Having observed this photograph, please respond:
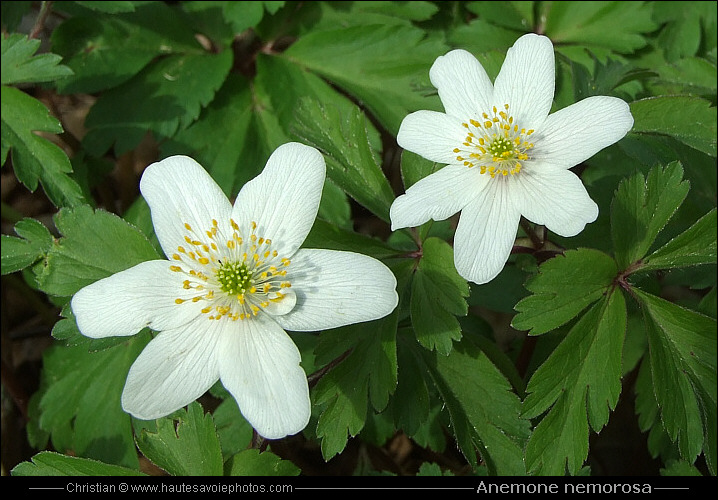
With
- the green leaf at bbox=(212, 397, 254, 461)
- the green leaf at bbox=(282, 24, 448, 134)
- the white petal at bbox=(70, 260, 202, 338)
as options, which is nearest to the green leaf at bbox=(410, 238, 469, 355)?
the white petal at bbox=(70, 260, 202, 338)

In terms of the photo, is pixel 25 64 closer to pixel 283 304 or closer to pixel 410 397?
pixel 283 304

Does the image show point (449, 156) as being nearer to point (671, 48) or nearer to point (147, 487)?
point (147, 487)

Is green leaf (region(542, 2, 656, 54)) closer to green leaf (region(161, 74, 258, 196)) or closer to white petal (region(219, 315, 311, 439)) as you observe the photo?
green leaf (region(161, 74, 258, 196))

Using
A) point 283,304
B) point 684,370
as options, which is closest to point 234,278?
point 283,304

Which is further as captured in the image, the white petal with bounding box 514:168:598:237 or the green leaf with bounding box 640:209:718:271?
the green leaf with bounding box 640:209:718:271

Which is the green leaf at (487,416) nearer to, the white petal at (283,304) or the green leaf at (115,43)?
the white petal at (283,304)

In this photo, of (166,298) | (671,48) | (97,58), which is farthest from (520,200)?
(97,58)

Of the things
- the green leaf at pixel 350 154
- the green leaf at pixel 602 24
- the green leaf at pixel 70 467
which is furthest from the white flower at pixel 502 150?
the green leaf at pixel 602 24
